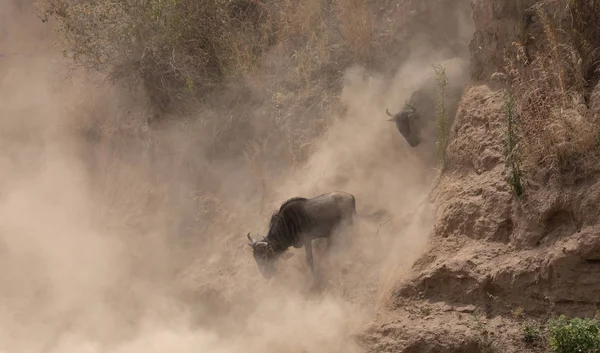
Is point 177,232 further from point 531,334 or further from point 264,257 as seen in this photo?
point 531,334

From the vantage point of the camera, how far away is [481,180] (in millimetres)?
7508

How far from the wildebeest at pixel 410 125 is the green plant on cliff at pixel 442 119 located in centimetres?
52

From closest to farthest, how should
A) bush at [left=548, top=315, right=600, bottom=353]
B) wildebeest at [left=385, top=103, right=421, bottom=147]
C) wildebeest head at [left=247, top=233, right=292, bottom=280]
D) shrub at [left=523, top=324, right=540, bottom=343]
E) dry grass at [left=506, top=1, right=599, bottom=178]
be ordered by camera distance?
bush at [left=548, top=315, right=600, bottom=353] < shrub at [left=523, top=324, right=540, bottom=343] < dry grass at [left=506, top=1, right=599, bottom=178] < wildebeest head at [left=247, top=233, right=292, bottom=280] < wildebeest at [left=385, top=103, right=421, bottom=147]

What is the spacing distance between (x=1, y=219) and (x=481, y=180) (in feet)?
31.2

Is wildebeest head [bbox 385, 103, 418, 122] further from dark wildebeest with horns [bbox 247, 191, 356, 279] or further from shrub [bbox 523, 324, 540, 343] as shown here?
shrub [bbox 523, 324, 540, 343]

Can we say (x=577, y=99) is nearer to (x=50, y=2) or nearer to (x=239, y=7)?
(x=239, y=7)

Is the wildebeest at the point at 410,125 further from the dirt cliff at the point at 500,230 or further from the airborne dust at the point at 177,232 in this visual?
the dirt cliff at the point at 500,230

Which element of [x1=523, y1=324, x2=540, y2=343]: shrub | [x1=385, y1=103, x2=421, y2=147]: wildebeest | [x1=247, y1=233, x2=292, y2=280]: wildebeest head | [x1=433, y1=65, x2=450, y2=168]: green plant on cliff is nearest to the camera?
[x1=523, y1=324, x2=540, y2=343]: shrub

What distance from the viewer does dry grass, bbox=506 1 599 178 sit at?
22.0 ft

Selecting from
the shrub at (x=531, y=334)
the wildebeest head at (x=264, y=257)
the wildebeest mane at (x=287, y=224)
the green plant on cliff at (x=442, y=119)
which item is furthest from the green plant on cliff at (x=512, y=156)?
the wildebeest head at (x=264, y=257)

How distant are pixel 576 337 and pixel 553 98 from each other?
2.32 meters

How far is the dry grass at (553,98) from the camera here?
22.0ft

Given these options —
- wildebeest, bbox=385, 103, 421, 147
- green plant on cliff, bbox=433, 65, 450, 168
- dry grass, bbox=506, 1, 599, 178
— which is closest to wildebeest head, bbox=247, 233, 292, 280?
wildebeest, bbox=385, 103, 421, 147

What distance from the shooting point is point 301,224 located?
9.49 metres
